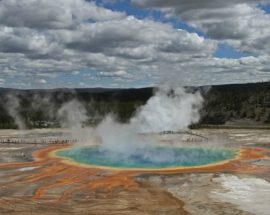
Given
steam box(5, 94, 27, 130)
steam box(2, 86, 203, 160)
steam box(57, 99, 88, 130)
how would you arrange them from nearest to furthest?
1. steam box(2, 86, 203, 160)
2. steam box(5, 94, 27, 130)
3. steam box(57, 99, 88, 130)

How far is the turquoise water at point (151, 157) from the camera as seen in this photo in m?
37.7

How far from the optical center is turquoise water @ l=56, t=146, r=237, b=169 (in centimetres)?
→ 3769

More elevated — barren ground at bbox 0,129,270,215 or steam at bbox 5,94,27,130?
steam at bbox 5,94,27,130

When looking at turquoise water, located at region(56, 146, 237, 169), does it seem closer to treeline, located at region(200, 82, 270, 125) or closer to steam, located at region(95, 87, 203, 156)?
steam, located at region(95, 87, 203, 156)

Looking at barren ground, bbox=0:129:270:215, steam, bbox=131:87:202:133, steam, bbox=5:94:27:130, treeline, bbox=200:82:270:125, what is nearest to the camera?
barren ground, bbox=0:129:270:215

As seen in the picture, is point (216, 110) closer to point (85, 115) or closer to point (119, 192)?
point (85, 115)

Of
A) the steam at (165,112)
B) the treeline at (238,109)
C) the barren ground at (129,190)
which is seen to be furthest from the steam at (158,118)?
the barren ground at (129,190)

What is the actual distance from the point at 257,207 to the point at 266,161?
15.6 meters

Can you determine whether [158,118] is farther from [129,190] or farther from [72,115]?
[129,190]

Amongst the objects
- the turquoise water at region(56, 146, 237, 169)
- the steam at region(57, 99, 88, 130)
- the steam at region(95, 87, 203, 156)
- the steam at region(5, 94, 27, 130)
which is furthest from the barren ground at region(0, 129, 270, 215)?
the steam at region(5, 94, 27, 130)

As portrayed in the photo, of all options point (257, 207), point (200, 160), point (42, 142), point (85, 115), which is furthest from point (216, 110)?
point (257, 207)

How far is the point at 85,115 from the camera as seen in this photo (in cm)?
9331

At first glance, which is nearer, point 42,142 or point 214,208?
point 214,208

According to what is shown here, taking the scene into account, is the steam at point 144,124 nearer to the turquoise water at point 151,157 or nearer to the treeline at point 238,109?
the turquoise water at point 151,157
